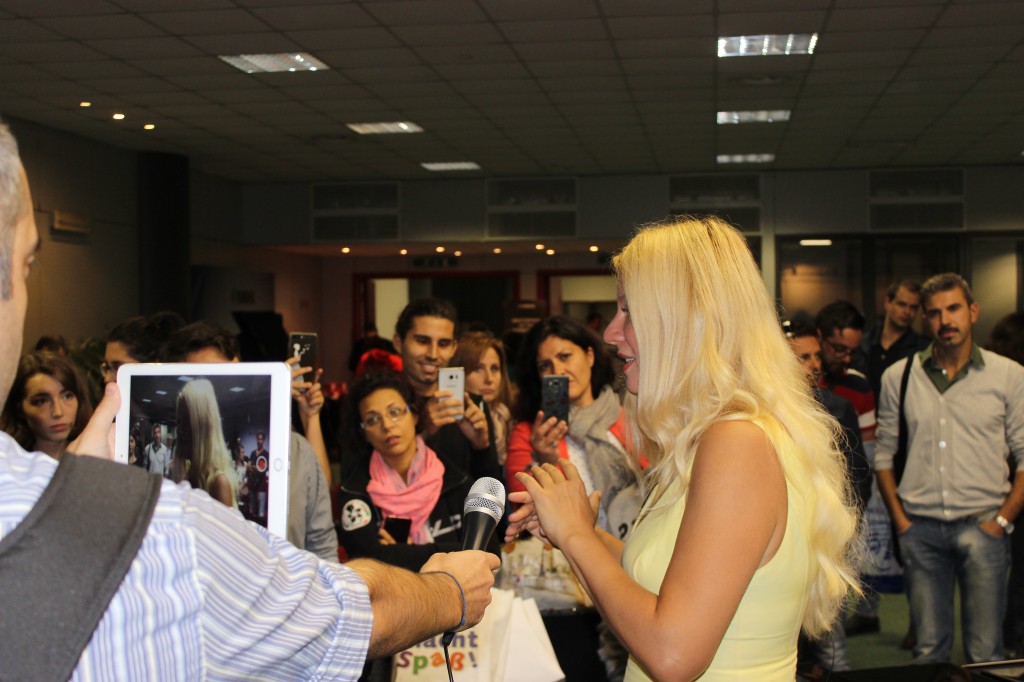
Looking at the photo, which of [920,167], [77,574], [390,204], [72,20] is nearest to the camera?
[77,574]

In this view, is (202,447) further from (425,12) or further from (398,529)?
(425,12)

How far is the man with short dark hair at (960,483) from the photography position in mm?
3881

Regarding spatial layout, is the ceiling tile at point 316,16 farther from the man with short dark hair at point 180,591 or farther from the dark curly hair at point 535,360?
the man with short dark hair at point 180,591

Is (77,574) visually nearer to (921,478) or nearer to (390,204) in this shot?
(921,478)

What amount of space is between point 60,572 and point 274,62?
23.0 feet

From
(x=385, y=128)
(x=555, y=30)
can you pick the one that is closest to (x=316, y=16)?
(x=555, y=30)

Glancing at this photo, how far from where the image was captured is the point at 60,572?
79 cm

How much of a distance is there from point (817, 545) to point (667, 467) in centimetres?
29

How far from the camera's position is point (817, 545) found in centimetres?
164

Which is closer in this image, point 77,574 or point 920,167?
point 77,574

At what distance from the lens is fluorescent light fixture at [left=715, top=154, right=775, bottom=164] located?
36.1ft

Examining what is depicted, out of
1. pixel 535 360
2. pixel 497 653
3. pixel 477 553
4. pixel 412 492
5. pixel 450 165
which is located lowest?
pixel 497 653

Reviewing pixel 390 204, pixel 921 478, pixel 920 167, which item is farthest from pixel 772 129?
pixel 921 478

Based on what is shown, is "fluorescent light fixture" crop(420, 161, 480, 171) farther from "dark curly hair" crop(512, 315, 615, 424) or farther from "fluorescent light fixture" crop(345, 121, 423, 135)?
"dark curly hair" crop(512, 315, 615, 424)
